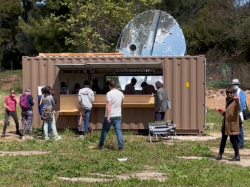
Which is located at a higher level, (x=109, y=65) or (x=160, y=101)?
(x=109, y=65)

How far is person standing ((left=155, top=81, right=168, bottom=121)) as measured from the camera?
1448 centimetres

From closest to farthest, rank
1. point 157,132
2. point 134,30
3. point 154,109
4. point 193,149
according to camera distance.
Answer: point 193,149
point 157,132
point 154,109
point 134,30

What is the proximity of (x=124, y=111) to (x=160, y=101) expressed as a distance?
1763 mm

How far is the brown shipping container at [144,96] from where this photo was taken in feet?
51.0

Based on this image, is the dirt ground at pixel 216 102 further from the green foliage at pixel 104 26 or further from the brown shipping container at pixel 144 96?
the brown shipping container at pixel 144 96

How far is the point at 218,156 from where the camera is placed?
10750 millimetres

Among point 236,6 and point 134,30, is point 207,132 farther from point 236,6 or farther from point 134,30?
point 236,6

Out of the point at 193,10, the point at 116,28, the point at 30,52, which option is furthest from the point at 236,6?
the point at 30,52

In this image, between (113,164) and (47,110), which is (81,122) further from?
(113,164)

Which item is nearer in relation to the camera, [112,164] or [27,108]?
[112,164]

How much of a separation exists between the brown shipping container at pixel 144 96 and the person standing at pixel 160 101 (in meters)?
0.87

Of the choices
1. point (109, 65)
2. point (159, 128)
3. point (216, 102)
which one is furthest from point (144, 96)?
point (216, 102)

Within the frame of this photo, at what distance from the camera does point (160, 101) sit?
1447 cm

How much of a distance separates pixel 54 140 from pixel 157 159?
4369 mm
